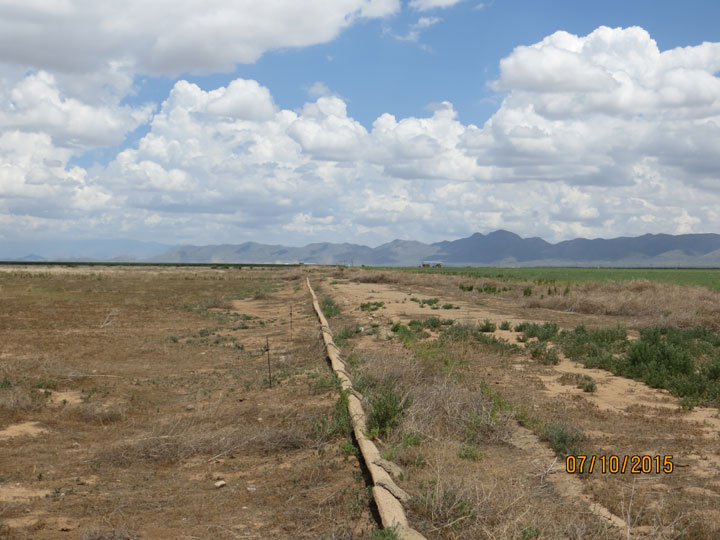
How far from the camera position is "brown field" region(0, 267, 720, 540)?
16.1 ft

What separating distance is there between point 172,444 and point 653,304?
19.3 metres

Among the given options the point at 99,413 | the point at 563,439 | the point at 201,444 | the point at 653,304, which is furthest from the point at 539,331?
the point at 99,413

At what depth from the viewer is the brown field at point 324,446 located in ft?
16.1

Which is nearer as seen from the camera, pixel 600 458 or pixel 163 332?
pixel 600 458

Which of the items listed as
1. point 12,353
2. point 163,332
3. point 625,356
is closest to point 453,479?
point 625,356

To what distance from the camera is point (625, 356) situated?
38.5ft

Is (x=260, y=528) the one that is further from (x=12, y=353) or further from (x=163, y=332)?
(x=163, y=332)

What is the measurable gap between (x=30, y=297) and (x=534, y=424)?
33.8 m

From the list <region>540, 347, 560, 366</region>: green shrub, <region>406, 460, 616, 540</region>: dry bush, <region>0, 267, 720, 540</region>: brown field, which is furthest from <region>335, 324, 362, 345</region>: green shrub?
<region>406, 460, 616, 540</region>: dry bush

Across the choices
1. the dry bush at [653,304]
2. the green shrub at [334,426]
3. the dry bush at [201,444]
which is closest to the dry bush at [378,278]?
the dry bush at [653,304]
